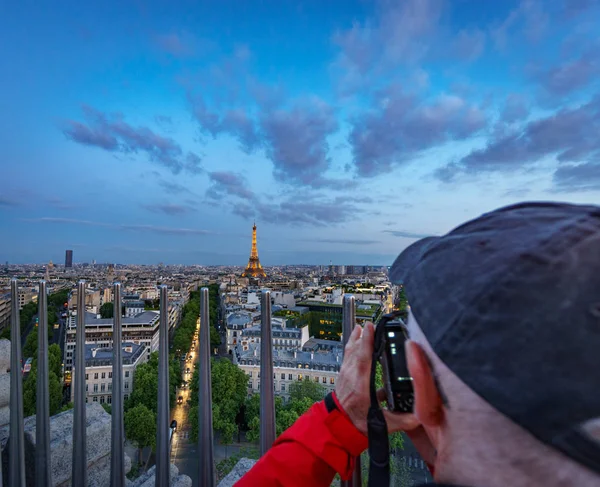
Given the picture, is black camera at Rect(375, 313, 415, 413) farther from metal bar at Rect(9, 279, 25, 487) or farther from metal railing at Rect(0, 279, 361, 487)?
Answer: metal bar at Rect(9, 279, 25, 487)

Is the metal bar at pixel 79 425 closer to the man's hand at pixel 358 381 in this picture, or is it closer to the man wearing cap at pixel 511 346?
the man's hand at pixel 358 381

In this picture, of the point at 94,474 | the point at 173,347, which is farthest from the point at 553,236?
the point at 173,347

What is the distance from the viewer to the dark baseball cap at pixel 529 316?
14.4 inches

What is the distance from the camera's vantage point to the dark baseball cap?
37 cm

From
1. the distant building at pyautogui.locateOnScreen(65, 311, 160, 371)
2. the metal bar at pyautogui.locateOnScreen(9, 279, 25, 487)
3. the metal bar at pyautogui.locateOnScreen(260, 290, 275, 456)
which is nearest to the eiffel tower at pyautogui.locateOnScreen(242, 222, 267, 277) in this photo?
the distant building at pyautogui.locateOnScreen(65, 311, 160, 371)

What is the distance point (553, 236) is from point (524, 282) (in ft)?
0.23

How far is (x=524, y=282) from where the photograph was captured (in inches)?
15.7

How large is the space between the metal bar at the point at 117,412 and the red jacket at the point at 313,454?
1.17m

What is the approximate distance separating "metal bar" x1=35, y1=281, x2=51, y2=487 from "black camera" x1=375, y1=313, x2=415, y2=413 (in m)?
1.82

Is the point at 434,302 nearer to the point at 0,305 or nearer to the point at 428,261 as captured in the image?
the point at 428,261

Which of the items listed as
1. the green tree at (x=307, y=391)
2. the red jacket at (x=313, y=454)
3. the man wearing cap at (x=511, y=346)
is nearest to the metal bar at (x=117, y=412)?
the red jacket at (x=313, y=454)

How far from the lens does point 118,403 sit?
1619 millimetres

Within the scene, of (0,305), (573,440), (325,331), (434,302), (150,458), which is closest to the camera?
(573,440)

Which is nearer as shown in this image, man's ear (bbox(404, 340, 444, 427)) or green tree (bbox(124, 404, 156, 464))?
man's ear (bbox(404, 340, 444, 427))
